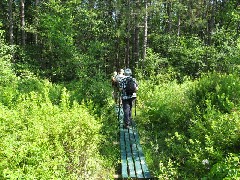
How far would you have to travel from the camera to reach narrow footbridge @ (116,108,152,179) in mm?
6648

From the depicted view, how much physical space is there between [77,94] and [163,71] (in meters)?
9.64

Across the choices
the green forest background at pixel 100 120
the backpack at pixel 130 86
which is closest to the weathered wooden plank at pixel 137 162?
the green forest background at pixel 100 120

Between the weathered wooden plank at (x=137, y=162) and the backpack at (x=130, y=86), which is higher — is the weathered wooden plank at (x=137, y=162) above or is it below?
below

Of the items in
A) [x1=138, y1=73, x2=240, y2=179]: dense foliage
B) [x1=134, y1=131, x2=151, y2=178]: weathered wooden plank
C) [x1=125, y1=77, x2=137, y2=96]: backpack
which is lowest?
[x1=134, y1=131, x2=151, y2=178]: weathered wooden plank

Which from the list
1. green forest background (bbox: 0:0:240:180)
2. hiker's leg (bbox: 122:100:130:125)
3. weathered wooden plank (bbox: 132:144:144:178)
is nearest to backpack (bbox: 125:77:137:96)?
hiker's leg (bbox: 122:100:130:125)

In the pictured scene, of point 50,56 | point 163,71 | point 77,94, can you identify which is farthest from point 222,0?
point 77,94

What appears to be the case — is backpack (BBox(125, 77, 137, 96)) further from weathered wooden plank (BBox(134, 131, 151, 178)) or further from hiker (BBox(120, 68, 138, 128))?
weathered wooden plank (BBox(134, 131, 151, 178))

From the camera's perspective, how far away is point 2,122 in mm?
6383

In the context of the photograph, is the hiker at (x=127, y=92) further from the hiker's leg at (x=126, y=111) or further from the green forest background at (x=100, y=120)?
the green forest background at (x=100, y=120)

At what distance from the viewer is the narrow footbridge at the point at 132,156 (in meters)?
6.65

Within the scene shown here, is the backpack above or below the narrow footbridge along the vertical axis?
above

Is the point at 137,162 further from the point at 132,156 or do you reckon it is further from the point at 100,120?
the point at 100,120

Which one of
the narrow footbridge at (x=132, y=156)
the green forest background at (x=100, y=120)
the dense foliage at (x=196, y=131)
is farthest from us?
the narrow footbridge at (x=132, y=156)

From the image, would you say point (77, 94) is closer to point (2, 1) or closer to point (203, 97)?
point (203, 97)
